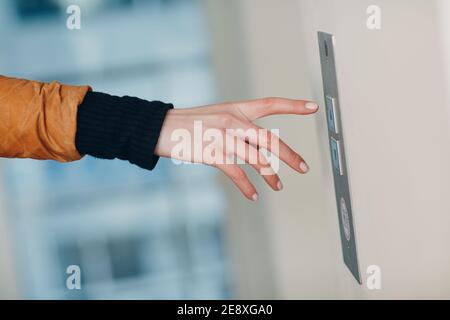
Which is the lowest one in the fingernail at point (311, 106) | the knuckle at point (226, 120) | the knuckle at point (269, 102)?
the knuckle at point (226, 120)

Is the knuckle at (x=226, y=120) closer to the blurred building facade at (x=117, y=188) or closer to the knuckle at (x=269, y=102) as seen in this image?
the knuckle at (x=269, y=102)

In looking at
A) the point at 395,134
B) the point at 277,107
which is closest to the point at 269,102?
the point at 277,107

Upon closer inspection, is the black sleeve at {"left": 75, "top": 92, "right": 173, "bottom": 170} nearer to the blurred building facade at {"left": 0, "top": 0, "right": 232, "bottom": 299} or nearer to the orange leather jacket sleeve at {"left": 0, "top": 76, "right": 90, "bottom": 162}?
the orange leather jacket sleeve at {"left": 0, "top": 76, "right": 90, "bottom": 162}

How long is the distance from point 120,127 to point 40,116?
84mm

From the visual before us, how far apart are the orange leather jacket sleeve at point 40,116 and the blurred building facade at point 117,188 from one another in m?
0.68

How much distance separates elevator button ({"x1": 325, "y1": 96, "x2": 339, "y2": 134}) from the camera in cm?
Answer: 92

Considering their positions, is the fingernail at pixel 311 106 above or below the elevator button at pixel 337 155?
above

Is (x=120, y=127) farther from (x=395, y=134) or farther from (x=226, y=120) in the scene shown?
(x=395, y=134)

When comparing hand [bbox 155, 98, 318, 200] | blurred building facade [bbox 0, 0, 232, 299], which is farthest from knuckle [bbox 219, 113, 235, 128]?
blurred building facade [bbox 0, 0, 232, 299]

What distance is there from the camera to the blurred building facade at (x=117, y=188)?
1668mm

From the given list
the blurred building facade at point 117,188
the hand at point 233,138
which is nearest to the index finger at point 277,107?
the hand at point 233,138

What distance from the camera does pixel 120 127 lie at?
95 cm
